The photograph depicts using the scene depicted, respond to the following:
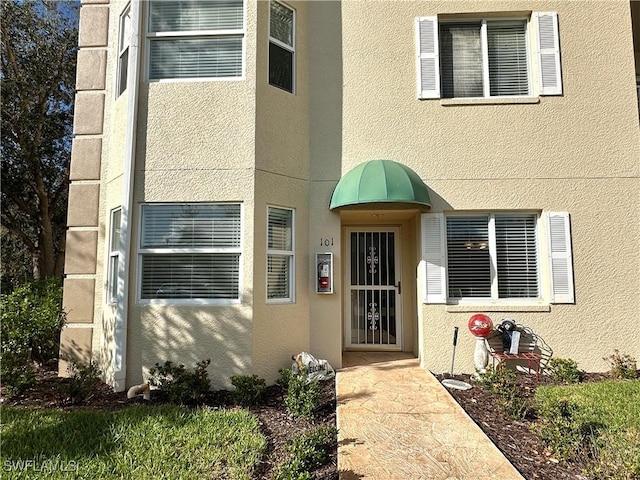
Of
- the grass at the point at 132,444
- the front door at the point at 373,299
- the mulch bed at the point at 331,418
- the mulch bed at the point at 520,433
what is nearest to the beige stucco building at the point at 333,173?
the front door at the point at 373,299

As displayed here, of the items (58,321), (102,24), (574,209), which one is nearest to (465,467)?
(574,209)

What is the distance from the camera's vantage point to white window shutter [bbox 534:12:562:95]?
864 cm

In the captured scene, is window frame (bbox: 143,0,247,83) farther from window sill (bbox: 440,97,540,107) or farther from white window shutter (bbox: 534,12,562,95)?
white window shutter (bbox: 534,12,562,95)

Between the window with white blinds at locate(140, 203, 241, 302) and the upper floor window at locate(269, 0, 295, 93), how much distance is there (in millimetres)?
2935

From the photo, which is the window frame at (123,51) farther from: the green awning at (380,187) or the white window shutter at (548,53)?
the white window shutter at (548,53)

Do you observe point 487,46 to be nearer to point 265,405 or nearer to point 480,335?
point 480,335

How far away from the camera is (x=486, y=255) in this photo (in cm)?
856

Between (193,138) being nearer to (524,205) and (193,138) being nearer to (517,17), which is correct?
(524,205)

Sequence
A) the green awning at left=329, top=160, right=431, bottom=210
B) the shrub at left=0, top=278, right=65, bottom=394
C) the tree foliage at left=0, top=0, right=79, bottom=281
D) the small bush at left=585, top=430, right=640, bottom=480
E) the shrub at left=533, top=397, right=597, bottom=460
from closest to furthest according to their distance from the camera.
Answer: the small bush at left=585, top=430, right=640, bottom=480
the shrub at left=533, top=397, right=597, bottom=460
the shrub at left=0, top=278, right=65, bottom=394
the green awning at left=329, top=160, right=431, bottom=210
the tree foliage at left=0, top=0, right=79, bottom=281

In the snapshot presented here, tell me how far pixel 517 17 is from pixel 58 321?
37.7ft

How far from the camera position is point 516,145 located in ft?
28.2

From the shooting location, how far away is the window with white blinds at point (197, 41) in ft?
27.1

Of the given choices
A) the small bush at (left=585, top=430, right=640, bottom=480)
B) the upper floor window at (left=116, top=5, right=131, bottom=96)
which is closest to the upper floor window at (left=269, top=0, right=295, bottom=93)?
the upper floor window at (left=116, top=5, right=131, bottom=96)

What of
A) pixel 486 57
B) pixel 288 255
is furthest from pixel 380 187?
pixel 486 57
